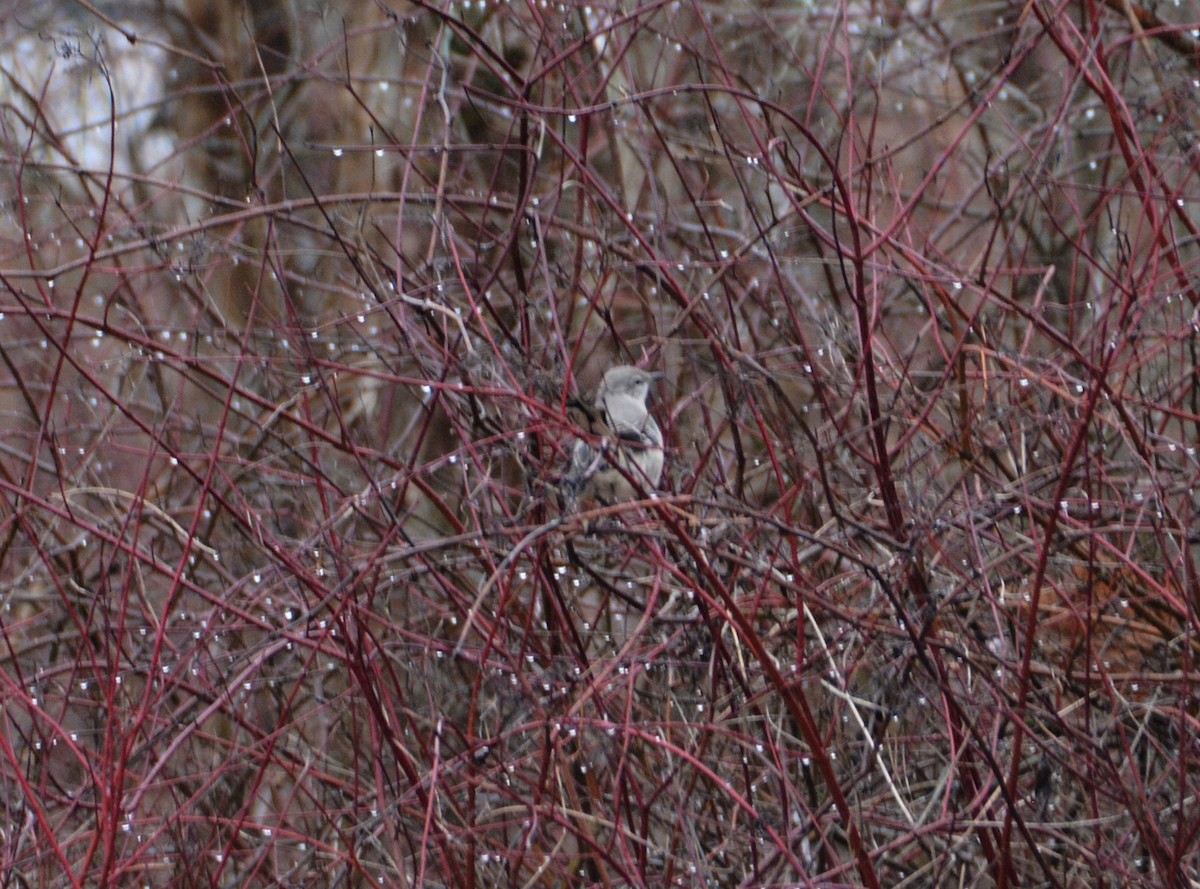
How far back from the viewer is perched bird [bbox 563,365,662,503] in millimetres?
3811

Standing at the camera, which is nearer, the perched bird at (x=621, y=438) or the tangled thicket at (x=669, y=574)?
the tangled thicket at (x=669, y=574)

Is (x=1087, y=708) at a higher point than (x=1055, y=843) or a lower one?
higher

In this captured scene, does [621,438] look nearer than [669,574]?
No

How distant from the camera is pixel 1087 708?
125 inches

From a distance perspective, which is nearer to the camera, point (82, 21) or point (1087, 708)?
point (1087, 708)

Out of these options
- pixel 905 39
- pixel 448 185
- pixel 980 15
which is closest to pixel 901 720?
pixel 448 185

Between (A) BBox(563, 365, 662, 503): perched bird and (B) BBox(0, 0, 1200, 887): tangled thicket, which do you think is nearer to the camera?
(B) BBox(0, 0, 1200, 887): tangled thicket

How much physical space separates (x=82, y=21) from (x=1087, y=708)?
921 cm

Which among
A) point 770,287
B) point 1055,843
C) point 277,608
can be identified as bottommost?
point 1055,843

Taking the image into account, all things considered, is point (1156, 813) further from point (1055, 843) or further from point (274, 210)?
point (274, 210)

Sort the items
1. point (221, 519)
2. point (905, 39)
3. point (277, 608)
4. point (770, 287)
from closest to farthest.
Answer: point (277, 608) → point (770, 287) → point (221, 519) → point (905, 39)

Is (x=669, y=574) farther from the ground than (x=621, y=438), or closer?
closer

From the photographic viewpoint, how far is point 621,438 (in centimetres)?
397

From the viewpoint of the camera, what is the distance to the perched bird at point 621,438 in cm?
381
